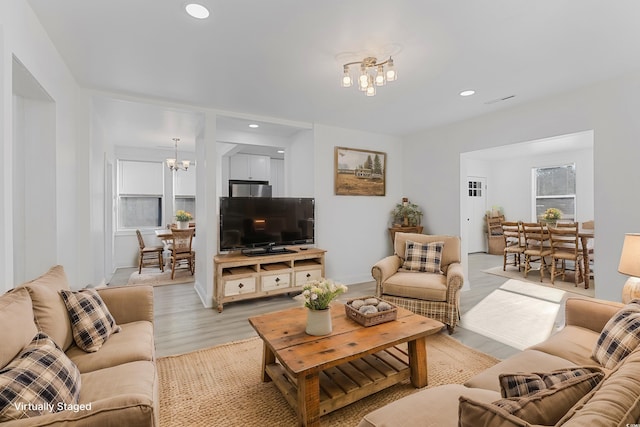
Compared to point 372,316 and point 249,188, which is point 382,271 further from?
point 249,188

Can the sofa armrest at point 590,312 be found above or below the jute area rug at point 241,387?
above

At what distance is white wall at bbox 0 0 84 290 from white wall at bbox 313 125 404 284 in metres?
2.84

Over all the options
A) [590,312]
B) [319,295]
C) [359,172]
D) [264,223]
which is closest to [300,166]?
[359,172]

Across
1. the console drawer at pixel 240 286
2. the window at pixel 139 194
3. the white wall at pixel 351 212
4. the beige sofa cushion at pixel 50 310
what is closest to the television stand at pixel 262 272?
the console drawer at pixel 240 286

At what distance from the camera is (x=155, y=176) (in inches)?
261

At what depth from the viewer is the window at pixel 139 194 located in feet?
20.9

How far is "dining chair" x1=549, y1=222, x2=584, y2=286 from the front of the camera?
14.7 feet

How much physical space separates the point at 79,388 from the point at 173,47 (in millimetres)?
2310

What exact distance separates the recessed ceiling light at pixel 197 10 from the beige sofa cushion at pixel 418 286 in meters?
2.76

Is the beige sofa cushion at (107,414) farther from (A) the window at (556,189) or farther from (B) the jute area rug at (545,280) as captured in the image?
(A) the window at (556,189)

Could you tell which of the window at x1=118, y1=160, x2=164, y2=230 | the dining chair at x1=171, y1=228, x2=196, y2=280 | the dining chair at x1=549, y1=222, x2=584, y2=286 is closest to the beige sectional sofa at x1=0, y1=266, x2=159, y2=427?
the dining chair at x1=171, y1=228, x2=196, y2=280

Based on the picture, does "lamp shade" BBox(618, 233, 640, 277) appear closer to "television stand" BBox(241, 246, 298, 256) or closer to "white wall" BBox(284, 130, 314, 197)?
"television stand" BBox(241, 246, 298, 256)

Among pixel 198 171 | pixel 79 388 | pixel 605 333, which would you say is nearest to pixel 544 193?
pixel 605 333

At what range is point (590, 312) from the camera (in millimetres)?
1858
